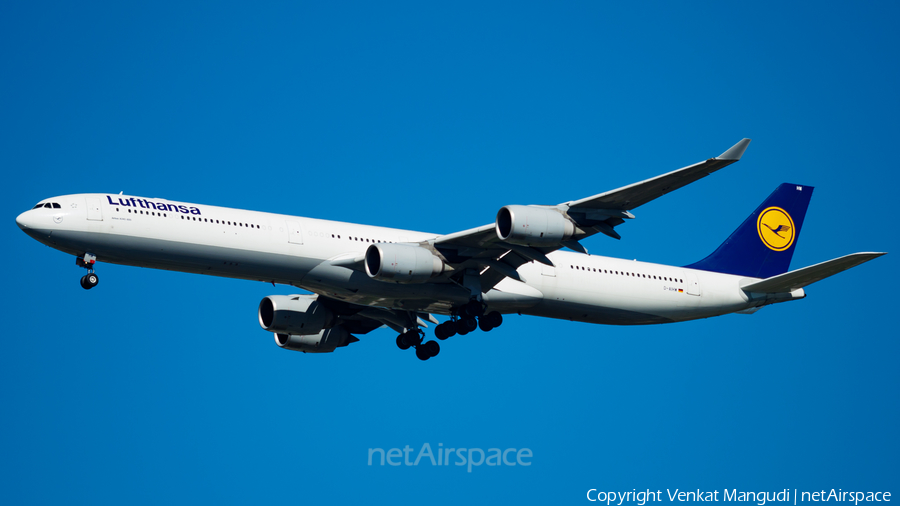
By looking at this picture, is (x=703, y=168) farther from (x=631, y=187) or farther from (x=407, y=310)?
(x=407, y=310)

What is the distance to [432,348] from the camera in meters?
39.4

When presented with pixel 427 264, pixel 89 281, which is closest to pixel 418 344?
pixel 427 264

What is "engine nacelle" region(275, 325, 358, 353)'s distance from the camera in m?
42.2

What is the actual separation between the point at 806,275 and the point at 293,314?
20040mm

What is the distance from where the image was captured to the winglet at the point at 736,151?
1090 inches

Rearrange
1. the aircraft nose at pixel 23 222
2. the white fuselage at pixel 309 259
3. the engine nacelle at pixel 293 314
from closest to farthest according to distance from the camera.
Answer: the aircraft nose at pixel 23 222, the white fuselage at pixel 309 259, the engine nacelle at pixel 293 314

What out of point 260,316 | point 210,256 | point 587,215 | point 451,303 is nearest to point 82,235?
point 210,256

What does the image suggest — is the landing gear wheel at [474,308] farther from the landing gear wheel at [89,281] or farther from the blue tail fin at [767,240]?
the landing gear wheel at [89,281]

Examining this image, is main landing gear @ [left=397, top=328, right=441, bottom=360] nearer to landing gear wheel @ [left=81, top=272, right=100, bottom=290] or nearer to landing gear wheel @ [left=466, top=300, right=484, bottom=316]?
landing gear wheel @ [left=466, top=300, right=484, bottom=316]

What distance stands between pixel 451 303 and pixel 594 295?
18.9 feet

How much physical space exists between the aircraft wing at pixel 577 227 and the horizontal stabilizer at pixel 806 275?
8.10 m

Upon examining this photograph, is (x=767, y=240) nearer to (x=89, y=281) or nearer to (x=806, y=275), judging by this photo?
(x=806, y=275)

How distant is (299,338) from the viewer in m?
42.3

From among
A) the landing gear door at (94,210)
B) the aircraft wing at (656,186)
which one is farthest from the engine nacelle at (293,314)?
the aircraft wing at (656,186)
